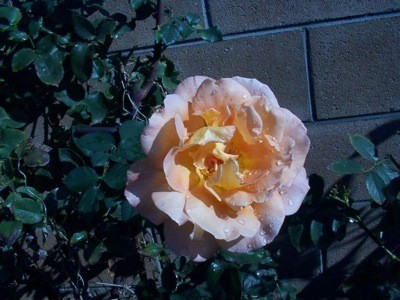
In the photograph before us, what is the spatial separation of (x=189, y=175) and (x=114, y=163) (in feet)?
1.02

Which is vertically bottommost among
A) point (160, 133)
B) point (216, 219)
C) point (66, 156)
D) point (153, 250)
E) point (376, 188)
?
point (153, 250)

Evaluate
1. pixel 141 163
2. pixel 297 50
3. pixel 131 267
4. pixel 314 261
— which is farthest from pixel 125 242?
pixel 314 261

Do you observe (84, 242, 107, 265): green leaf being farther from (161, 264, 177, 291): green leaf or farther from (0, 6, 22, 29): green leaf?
(0, 6, 22, 29): green leaf

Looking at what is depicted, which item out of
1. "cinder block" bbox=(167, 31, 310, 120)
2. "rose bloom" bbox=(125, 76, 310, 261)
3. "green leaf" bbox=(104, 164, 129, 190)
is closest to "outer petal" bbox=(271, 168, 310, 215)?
"rose bloom" bbox=(125, 76, 310, 261)

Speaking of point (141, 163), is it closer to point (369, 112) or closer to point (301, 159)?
point (301, 159)

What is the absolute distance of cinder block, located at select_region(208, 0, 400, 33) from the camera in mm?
1619

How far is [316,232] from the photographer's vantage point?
4.42 feet

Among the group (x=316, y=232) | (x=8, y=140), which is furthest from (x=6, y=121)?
(x=316, y=232)

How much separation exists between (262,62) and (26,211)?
883 mm

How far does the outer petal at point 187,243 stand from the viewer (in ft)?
2.98

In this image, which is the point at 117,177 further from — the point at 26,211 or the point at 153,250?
the point at 153,250

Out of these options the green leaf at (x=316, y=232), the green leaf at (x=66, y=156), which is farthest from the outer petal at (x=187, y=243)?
the green leaf at (x=316, y=232)

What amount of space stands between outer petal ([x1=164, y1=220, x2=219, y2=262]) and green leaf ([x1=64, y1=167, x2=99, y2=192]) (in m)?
0.30

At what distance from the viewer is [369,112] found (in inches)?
68.9
